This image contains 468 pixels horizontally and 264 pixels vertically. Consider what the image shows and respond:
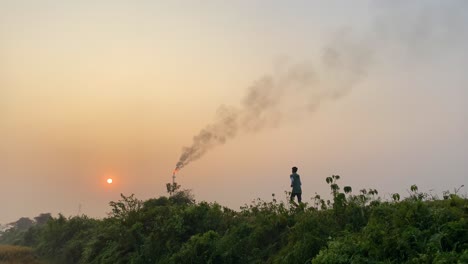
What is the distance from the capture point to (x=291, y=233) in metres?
12.1

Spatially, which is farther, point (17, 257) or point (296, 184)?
point (17, 257)

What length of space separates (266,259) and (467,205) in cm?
589

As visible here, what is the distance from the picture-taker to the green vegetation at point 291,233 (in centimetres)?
872

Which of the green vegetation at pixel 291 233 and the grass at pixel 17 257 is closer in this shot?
the green vegetation at pixel 291 233

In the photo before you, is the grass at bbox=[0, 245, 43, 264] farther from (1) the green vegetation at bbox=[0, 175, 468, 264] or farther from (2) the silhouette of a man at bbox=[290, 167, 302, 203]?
(2) the silhouette of a man at bbox=[290, 167, 302, 203]

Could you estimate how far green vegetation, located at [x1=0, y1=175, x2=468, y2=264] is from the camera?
8.72m

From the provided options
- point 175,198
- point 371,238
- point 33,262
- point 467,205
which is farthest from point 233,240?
point 33,262

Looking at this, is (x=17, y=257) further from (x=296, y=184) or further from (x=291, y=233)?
(x=291, y=233)

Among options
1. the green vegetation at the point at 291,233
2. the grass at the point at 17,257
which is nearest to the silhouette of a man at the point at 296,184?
the green vegetation at the point at 291,233

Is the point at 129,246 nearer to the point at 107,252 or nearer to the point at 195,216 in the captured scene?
the point at 107,252

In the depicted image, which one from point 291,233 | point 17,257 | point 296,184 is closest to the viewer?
point 291,233

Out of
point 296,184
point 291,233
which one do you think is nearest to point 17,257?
point 296,184

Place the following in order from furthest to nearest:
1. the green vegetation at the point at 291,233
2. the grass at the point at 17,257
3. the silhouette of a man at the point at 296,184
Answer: the grass at the point at 17,257 < the silhouette of a man at the point at 296,184 < the green vegetation at the point at 291,233

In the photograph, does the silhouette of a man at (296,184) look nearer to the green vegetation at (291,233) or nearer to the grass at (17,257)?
the green vegetation at (291,233)
